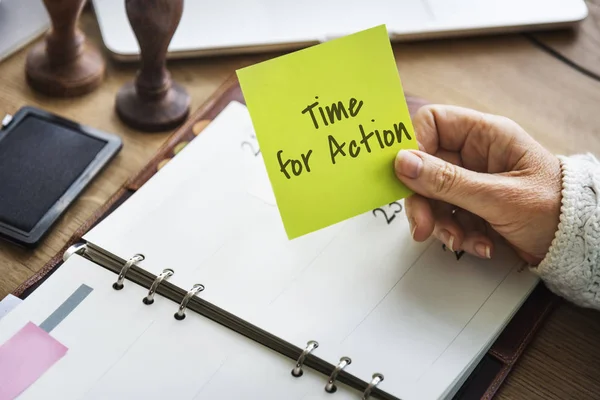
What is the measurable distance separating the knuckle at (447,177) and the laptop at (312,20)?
1.12 feet

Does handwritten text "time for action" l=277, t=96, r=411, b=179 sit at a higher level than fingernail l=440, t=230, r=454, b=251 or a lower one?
higher

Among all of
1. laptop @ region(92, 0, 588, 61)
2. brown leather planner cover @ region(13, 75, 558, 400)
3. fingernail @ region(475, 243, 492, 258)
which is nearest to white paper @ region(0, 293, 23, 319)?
brown leather planner cover @ region(13, 75, 558, 400)

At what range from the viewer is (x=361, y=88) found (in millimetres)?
626

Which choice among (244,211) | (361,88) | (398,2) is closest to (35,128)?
(244,211)

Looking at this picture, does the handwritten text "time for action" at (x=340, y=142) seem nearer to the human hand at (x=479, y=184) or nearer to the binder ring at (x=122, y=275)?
the human hand at (x=479, y=184)

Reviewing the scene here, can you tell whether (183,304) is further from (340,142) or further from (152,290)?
(340,142)

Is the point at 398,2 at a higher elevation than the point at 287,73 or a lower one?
lower

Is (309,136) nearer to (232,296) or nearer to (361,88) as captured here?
(361,88)

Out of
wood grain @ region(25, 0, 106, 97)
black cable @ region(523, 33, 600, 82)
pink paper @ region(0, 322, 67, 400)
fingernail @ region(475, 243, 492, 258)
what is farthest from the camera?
black cable @ region(523, 33, 600, 82)

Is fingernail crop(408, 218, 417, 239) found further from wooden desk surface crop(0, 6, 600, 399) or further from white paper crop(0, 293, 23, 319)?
white paper crop(0, 293, 23, 319)

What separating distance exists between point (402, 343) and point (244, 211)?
221mm

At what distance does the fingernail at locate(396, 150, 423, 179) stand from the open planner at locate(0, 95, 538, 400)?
0.11 metres

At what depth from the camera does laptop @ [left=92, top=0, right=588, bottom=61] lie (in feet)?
2.97

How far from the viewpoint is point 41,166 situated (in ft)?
2.49
